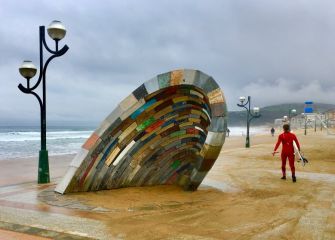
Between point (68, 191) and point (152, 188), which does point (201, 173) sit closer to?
point (152, 188)

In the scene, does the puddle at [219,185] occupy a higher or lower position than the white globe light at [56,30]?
lower

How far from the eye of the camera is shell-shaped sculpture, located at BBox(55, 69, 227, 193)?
7977mm

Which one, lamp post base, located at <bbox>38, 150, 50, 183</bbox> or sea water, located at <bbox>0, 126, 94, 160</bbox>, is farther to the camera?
sea water, located at <bbox>0, 126, 94, 160</bbox>

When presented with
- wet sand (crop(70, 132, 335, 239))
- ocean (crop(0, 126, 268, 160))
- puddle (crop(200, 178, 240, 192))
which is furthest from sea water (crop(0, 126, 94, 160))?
wet sand (crop(70, 132, 335, 239))

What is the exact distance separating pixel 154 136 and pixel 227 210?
3057 mm

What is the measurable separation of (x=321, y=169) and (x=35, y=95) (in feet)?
36.3

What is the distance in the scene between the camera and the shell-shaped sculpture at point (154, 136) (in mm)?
7977

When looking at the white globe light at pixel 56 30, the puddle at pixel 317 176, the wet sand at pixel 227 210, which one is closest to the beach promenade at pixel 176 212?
the wet sand at pixel 227 210

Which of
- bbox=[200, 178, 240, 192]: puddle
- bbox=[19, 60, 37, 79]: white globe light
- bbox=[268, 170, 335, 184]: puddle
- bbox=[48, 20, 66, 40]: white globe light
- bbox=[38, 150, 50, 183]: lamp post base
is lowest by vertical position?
bbox=[200, 178, 240, 192]: puddle

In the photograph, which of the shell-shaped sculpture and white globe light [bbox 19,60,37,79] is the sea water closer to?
white globe light [bbox 19,60,37,79]

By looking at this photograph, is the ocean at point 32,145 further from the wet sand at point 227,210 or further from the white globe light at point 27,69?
the wet sand at point 227,210

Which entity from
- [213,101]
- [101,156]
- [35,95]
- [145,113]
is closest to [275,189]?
[213,101]

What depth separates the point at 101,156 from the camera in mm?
8820

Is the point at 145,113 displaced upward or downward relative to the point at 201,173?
upward
